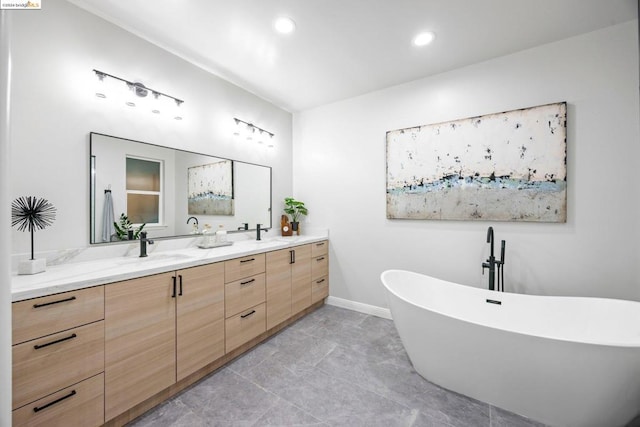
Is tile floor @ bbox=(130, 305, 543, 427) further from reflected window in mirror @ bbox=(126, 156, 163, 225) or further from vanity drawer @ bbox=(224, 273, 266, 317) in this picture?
reflected window in mirror @ bbox=(126, 156, 163, 225)

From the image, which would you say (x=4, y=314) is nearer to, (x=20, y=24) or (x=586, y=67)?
(x=20, y=24)

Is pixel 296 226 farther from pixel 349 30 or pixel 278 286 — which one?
pixel 349 30

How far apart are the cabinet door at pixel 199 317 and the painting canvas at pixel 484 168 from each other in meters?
1.96

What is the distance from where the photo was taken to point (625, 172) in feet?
6.20

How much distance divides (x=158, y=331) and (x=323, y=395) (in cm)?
117

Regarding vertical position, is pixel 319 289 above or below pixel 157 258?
below

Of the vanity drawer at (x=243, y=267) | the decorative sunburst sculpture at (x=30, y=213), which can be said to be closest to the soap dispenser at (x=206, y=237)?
the vanity drawer at (x=243, y=267)

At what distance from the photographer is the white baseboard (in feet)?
9.54

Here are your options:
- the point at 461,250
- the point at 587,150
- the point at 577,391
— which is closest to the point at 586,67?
the point at 587,150

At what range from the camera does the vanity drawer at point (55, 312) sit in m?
1.09

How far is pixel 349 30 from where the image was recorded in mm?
1956

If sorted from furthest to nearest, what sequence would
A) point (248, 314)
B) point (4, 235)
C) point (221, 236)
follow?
point (221, 236) → point (248, 314) → point (4, 235)

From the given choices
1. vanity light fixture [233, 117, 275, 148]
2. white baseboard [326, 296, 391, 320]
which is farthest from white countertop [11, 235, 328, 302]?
white baseboard [326, 296, 391, 320]

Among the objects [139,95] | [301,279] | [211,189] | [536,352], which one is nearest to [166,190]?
[211,189]
